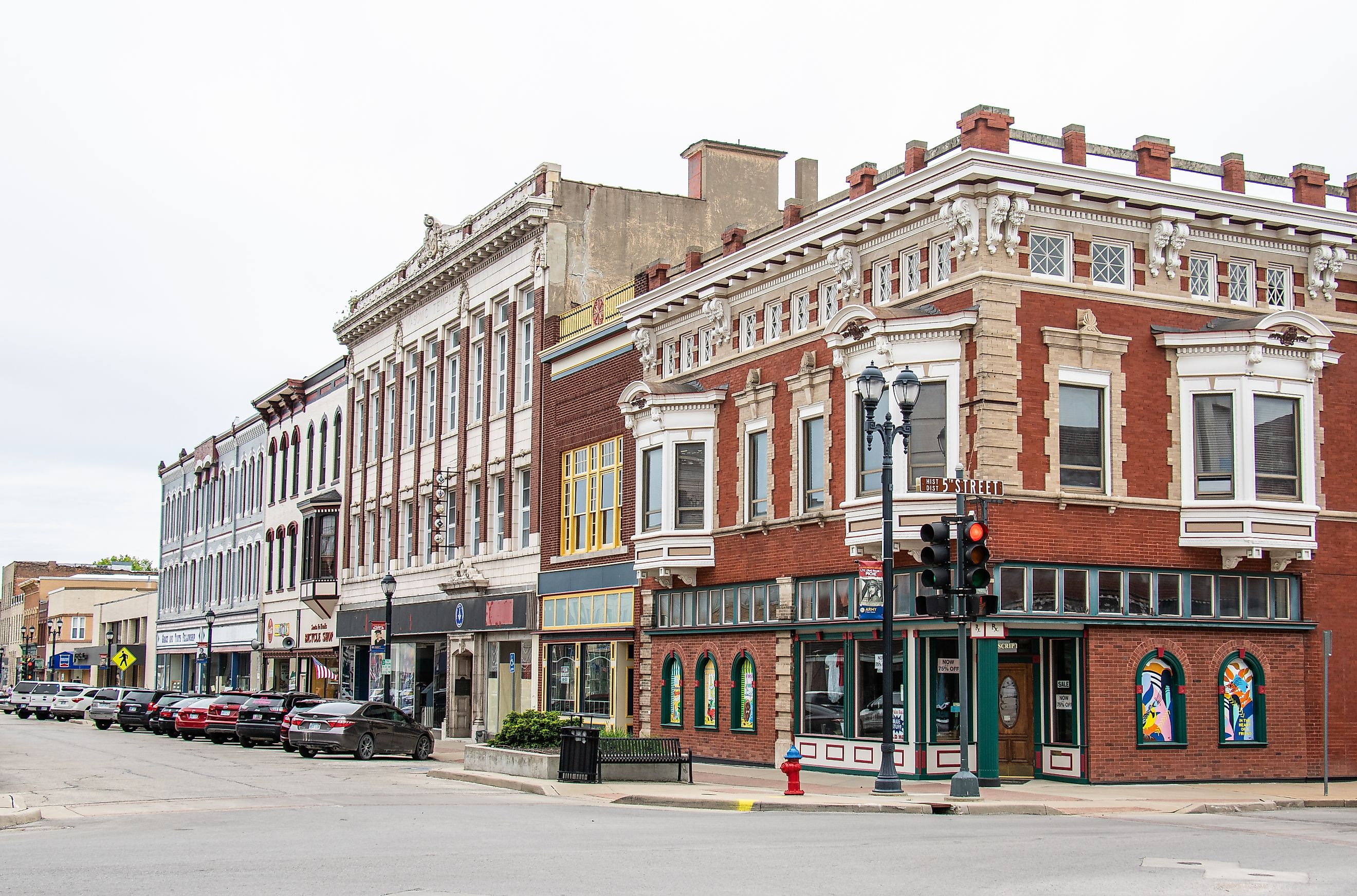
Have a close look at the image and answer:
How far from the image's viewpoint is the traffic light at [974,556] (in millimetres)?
20984

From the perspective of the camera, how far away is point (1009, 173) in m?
25.2

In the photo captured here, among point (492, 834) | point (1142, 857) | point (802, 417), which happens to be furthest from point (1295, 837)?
point (802, 417)

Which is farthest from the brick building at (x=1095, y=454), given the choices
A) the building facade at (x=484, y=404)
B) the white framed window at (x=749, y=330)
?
the building facade at (x=484, y=404)

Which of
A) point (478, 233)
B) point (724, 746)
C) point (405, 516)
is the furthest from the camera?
point (405, 516)

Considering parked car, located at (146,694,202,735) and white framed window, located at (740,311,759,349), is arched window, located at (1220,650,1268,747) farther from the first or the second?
parked car, located at (146,694,202,735)

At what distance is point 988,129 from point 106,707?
1674 inches

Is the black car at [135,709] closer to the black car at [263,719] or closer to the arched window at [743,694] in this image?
the black car at [263,719]

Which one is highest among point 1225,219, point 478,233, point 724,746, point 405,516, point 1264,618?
point 478,233

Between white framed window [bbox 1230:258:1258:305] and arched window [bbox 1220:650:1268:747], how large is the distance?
659 centimetres

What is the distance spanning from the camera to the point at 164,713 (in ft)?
160

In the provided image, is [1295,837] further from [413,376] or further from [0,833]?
[413,376]

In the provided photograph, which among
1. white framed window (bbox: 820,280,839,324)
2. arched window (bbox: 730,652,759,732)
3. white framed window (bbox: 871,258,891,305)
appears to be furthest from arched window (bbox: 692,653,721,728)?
white framed window (bbox: 871,258,891,305)

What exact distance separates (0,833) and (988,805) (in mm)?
12849

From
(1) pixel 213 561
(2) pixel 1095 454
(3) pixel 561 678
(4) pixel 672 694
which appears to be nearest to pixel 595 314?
(3) pixel 561 678
